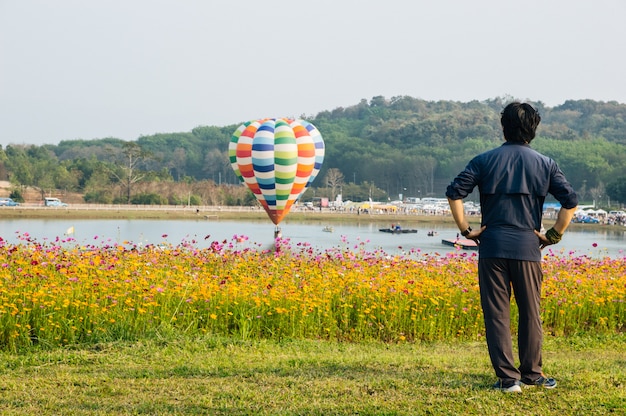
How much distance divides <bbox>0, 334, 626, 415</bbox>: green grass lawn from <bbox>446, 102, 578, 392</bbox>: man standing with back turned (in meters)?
0.27

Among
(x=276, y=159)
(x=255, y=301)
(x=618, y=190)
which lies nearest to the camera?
(x=255, y=301)

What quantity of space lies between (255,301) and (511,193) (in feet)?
13.5

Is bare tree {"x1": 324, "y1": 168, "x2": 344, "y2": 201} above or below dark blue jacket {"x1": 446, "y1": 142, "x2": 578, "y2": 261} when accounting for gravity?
above

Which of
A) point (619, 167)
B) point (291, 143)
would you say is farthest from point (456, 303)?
point (619, 167)

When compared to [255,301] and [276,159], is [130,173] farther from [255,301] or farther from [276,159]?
[255,301]

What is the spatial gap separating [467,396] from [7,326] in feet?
16.1

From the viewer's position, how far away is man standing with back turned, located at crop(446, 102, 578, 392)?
18.5 feet

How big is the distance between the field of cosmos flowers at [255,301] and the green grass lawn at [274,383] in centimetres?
64

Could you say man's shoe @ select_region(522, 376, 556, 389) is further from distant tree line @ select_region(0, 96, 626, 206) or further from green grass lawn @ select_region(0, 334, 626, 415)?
distant tree line @ select_region(0, 96, 626, 206)

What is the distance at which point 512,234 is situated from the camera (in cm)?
566

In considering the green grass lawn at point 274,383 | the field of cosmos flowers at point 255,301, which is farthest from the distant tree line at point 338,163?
the green grass lawn at point 274,383

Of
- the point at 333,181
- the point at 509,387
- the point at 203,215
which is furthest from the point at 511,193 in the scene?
the point at 333,181

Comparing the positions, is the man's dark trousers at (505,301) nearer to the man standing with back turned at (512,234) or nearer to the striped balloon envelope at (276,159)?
the man standing with back turned at (512,234)

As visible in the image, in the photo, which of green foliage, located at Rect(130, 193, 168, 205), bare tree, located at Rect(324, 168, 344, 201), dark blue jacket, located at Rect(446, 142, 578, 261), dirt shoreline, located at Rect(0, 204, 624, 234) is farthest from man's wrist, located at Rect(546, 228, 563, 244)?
bare tree, located at Rect(324, 168, 344, 201)
